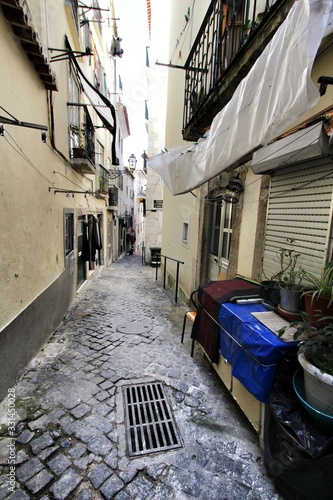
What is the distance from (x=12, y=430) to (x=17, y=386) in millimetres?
729

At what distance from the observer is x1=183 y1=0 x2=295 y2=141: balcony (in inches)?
101

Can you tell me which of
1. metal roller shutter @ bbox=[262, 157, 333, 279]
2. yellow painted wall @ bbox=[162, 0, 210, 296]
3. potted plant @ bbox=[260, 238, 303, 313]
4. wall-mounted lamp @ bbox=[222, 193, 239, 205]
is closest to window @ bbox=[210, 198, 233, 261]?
wall-mounted lamp @ bbox=[222, 193, 239, 205]

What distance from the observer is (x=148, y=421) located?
2393mm

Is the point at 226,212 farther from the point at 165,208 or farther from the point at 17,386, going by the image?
the point at 165,208


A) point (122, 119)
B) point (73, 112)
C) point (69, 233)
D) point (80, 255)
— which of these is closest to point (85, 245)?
point (80, 255)

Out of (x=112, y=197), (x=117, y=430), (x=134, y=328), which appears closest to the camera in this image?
(x=117, y=430)

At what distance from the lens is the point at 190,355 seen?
3709mm

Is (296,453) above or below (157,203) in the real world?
below

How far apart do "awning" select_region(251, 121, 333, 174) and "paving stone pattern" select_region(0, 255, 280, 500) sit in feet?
9.28

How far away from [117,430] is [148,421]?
1.08 ft

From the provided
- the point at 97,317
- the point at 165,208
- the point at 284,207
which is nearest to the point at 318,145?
the point at 284,207

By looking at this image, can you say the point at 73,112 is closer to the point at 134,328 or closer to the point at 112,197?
the point at 134,328

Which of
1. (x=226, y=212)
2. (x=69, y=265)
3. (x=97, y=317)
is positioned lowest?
(x=97, y=317)

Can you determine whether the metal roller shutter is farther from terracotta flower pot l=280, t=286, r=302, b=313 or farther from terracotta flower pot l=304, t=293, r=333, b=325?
terracotta flower pot l=304, t=293, r=333, b=325
